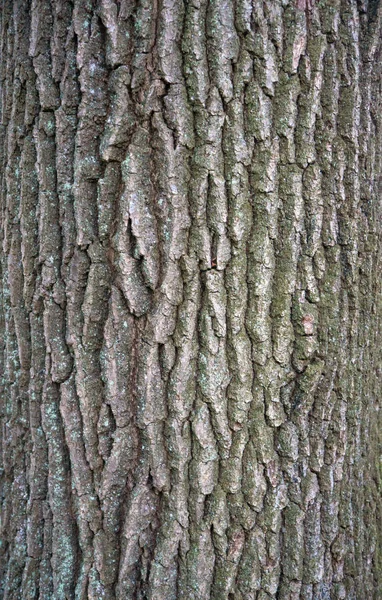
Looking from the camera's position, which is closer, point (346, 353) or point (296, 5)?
point (296, 5)

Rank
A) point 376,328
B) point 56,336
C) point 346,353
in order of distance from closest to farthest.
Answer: point 56,336 → point 346,353 → point 376,328

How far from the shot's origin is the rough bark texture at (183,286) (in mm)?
1425

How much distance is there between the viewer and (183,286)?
144 centimetres

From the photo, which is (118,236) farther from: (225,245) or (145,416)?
(145,416)

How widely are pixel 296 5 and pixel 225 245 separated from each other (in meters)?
0.76

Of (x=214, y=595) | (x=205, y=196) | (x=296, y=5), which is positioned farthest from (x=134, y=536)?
(x=296, y=5)

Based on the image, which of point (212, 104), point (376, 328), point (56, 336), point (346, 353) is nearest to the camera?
point (212, 104)

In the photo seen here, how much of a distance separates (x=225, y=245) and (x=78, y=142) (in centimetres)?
54

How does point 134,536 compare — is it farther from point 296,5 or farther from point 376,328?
point 296,5

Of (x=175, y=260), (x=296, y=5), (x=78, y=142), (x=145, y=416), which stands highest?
(x=296, y=5)

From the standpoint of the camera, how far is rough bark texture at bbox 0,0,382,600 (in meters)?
1.42

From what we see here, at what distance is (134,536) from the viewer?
57.4 inches

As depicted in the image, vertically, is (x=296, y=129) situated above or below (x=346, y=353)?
above

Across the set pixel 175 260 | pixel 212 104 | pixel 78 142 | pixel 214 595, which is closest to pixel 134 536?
pixel 214 595
